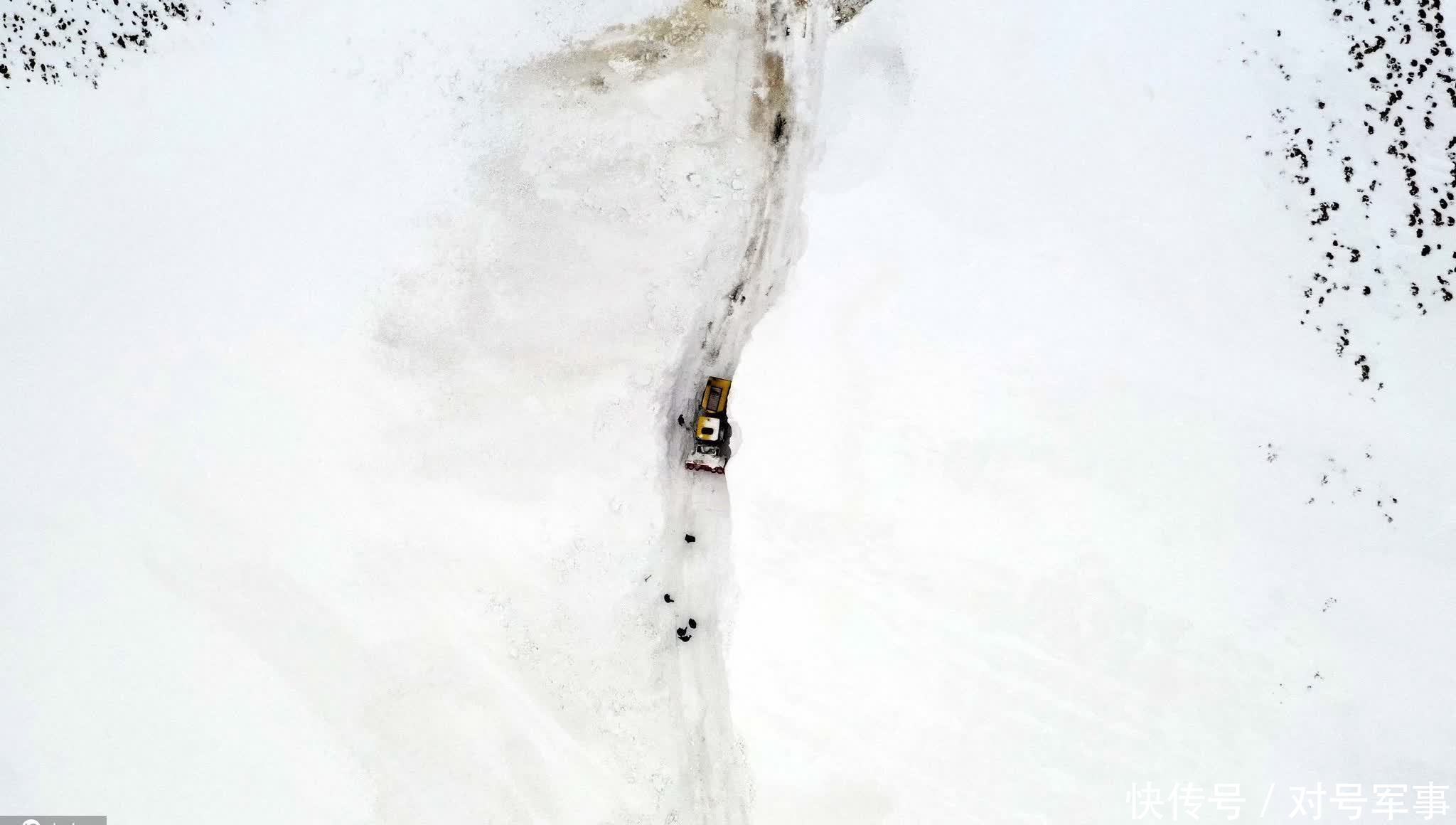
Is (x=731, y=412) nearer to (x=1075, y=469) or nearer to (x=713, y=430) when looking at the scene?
(x=713, y=430)

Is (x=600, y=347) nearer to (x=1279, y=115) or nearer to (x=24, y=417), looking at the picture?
(x=24, y=417)

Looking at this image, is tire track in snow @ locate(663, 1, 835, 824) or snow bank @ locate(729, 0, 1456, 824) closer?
snow bank @ locate(729, 0, 1456, 824)

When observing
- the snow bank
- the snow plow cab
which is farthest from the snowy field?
the snow plow cab

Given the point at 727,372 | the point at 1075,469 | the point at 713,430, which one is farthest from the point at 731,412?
the point at 1075,469

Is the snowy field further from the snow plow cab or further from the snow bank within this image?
the snow plow cab

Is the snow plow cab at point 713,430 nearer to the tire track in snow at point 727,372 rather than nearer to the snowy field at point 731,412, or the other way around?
the tire track in snow at point 727,372
